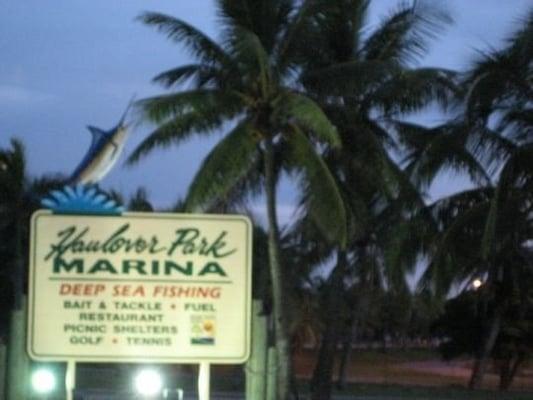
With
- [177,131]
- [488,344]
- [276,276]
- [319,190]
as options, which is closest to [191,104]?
[177,131]

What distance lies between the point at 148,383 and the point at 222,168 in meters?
13.1

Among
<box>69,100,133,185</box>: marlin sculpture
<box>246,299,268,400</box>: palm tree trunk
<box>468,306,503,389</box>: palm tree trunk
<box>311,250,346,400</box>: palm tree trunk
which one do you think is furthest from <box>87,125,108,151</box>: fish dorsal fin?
<box>246,299,268,400</box>: palm tree trunk

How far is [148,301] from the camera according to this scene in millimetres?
11148

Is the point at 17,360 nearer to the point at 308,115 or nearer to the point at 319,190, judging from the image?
the point at 308,115

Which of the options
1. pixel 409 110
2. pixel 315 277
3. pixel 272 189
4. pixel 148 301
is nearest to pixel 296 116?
pixel 272 189

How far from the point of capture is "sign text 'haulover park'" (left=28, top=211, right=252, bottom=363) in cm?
1100

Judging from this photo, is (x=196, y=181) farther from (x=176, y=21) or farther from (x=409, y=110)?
(x=409, y=110)

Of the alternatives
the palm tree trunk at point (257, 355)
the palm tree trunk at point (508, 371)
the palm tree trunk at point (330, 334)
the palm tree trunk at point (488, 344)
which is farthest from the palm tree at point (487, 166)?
the palm tree trunk at point (508, 371)

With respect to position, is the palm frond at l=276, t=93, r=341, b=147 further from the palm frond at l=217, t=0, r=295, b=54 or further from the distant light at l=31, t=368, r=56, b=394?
the distant light at l=31, t=368, r=56, b=394

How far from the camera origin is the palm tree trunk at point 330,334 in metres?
33.0

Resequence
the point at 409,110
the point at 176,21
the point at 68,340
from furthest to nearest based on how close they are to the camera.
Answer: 1. the point at 409,110
2. the point at 176,21
3. the point at 68,340

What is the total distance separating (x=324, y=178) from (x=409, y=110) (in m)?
5.39

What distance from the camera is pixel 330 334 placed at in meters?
33.9

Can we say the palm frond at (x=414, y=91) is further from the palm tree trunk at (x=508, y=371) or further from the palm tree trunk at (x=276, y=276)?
the palm tree trunk at (x=508, y=371)
